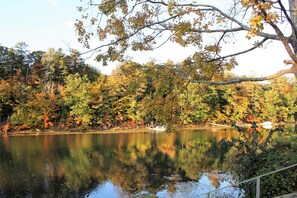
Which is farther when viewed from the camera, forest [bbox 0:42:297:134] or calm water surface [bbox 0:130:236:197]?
forest [bbox 0:42:297:134]

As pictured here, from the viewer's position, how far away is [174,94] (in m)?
7.17

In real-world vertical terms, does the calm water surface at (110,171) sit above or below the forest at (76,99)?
below

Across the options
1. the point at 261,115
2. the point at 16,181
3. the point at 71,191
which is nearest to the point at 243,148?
the point at 71,191

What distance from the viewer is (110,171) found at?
15.4m

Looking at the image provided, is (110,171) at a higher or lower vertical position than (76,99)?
lower

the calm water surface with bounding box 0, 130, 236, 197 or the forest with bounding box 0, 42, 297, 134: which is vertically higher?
the forest with bounding box 0, 42, 297, 134

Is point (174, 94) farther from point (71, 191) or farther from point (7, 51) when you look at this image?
point (7, 51)

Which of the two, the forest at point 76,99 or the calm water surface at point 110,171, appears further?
the forest at point 76,99

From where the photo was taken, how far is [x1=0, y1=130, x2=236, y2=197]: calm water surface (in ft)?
39.4

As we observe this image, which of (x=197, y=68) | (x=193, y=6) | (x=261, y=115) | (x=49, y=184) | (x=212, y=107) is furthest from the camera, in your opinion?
(x=261, y=115)

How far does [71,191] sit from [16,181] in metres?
3.07

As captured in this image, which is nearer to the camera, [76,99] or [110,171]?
[110,171]

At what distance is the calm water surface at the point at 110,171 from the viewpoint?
1202cm

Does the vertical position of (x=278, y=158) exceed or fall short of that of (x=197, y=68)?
it falls short
